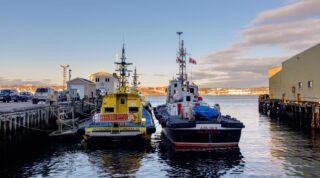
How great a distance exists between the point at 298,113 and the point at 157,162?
34.3 meters

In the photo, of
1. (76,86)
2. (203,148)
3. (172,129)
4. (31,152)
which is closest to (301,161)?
(203,148)

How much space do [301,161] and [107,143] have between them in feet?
51.1

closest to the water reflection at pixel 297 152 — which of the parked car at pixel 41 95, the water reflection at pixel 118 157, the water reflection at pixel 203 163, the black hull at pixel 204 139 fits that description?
the water reflection at pixel 203 163

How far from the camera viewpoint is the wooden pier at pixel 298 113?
43300 millimetres

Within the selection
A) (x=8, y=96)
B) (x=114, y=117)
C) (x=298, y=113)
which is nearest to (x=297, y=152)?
(x=114, y=117)

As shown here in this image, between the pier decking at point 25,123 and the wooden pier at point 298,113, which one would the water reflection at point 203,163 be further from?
the wooden pier at point 298,113

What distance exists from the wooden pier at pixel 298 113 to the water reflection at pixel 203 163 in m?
19.9

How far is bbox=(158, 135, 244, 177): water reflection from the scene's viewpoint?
21.1m

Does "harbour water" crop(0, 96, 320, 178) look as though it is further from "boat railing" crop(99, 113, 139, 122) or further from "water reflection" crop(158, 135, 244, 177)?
"boat railing" crop(99, 113, 139, 122)

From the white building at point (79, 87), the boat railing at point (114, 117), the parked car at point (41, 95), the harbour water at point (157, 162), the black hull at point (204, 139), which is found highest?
the white building at point (79, 87)

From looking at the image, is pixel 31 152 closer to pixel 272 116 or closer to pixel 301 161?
pixel 301 161

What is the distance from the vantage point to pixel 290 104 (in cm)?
5478

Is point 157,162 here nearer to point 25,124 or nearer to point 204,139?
point 204,139

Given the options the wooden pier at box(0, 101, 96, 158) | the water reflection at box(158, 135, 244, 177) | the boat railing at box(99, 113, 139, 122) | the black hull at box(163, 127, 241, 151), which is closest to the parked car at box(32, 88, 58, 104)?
the wooden pier at box(0, 101, 96, 158)
